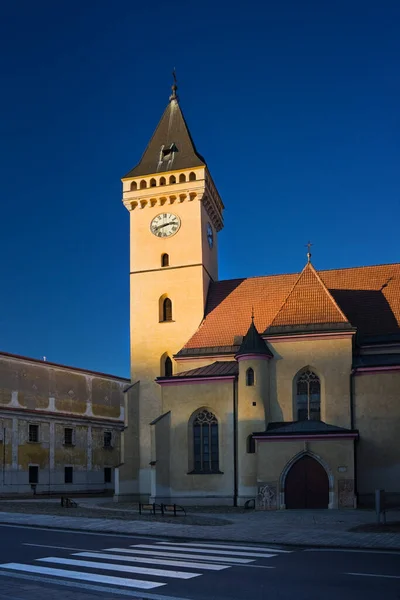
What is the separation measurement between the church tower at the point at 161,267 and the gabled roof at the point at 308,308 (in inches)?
243

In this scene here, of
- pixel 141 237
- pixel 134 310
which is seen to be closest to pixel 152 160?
pixel 141 237

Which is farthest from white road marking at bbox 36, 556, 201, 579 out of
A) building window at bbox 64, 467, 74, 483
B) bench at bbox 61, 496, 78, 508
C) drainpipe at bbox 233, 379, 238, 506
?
building window at bbox 64, 467, 74, 483

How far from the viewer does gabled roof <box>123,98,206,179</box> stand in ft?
132

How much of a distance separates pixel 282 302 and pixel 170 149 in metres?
12.0

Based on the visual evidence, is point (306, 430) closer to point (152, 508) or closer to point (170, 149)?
point (152, 508)

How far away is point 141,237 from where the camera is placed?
40.1 metres

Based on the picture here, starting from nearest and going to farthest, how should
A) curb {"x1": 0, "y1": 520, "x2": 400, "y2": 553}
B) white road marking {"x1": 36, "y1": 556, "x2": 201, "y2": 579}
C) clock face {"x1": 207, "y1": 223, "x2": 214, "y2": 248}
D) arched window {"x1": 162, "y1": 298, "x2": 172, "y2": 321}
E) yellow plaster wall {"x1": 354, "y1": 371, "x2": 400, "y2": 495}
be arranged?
1. white road marking {"x1": 36, "y1": 556, "x2": 201, "y2": 579}
2. curb {"x1": 0, "y1": 520, "x2": 400, "y2": 553}
3. yellow plaster wall {"x1": 354, "y1": 371, "x2": 400, "y2": 495}
4. arched window {"x1": 162, "y1": 298, "x2": 172, "y2": 321}
5. clock face {"x1": 207, "y1": 223, "x2": 214, "y2": 248}

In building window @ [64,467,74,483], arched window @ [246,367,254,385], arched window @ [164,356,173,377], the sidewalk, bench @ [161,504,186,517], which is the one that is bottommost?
building window @ [64,467,74,483]

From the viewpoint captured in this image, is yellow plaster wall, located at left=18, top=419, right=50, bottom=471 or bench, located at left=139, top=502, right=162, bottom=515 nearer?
bench, located at left=139, top=502, right=162, bottom=515

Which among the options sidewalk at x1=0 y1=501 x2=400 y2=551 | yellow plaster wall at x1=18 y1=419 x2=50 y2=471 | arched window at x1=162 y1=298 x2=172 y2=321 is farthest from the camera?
yellow plaster wall at x1=18 y1=419 x2=50 y2=471

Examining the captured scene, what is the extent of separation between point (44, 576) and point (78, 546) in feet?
15.5

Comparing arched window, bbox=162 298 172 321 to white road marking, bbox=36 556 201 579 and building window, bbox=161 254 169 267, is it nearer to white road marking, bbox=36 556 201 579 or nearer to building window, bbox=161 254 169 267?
building window, bbox=161 254 169 267

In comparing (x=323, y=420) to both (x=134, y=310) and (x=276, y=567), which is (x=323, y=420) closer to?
(x=134, y=310)

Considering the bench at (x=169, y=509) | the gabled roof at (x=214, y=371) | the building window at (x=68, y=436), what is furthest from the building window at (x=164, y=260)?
the building window at (x=68, y=436)
